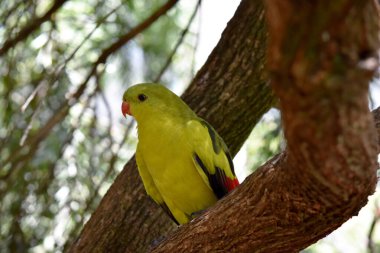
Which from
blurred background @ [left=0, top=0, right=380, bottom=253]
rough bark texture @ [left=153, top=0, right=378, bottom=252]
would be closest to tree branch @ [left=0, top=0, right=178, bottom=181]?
blurred background @ [left=0, top=0, right=380, bottom=253]

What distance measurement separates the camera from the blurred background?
3361mm

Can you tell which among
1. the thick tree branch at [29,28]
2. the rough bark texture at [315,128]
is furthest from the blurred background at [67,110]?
the rough bark texture at [315,128]

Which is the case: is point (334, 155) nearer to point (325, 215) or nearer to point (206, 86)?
point (325, 215)

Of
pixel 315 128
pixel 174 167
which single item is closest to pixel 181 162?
pixel 174 167

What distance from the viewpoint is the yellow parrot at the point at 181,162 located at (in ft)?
9.00

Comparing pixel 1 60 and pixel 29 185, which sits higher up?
pixel 1 60

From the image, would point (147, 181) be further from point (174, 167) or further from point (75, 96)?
point (75, 96)

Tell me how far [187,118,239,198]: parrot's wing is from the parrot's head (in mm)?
175

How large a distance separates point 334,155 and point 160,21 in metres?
A: 2.93

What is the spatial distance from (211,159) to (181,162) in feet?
0.42

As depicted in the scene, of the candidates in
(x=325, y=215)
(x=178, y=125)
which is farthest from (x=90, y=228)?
(x=325, y=215)

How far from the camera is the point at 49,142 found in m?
3.80

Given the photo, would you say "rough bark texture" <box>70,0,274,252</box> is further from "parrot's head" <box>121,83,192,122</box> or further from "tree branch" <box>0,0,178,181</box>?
"tree branch" <box>0,0,178,181</box>

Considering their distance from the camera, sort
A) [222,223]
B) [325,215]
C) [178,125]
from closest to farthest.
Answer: [325,215] < [222,223] < [178,125]
